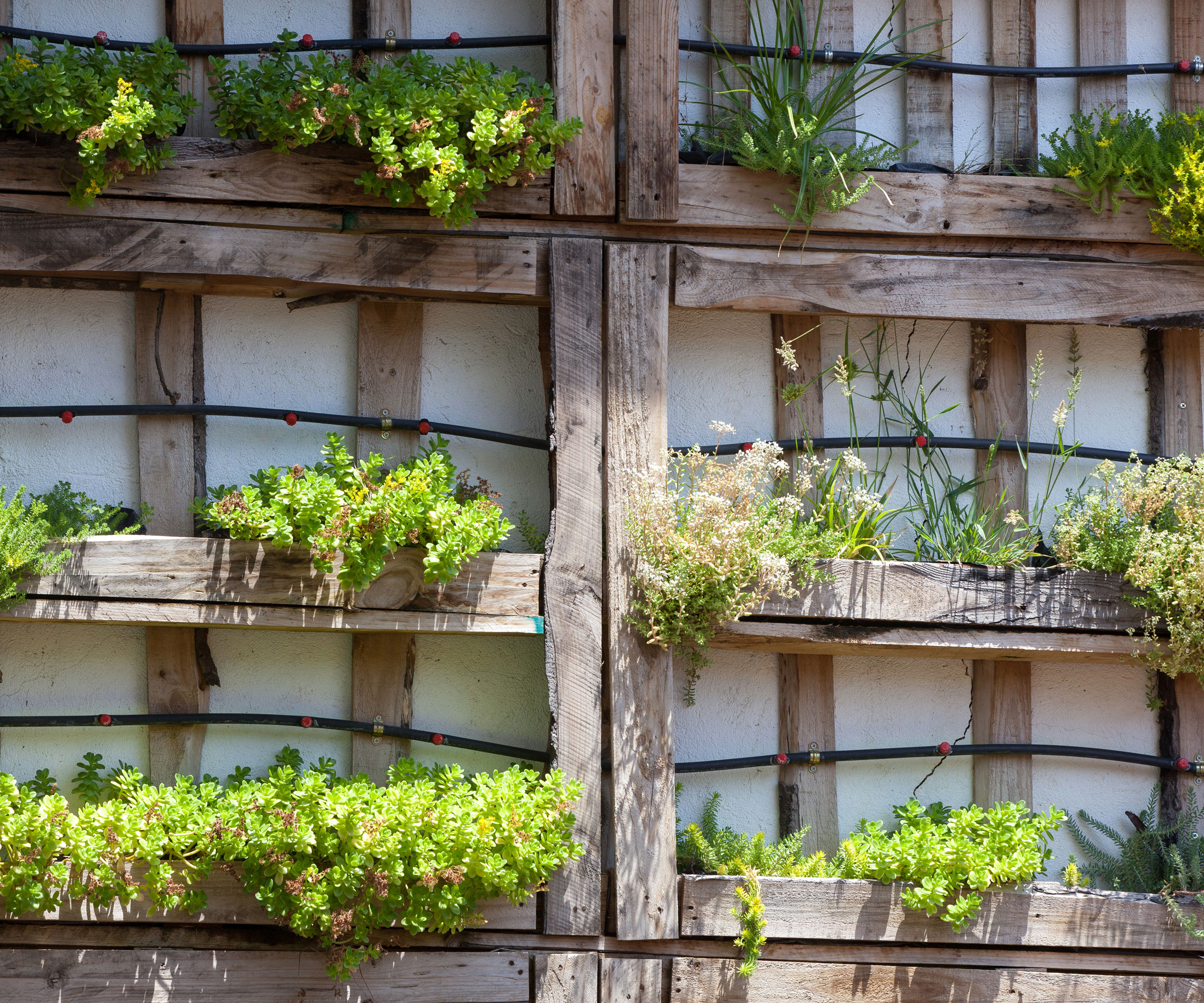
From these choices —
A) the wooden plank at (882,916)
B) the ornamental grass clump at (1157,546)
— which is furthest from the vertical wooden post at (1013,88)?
the wooden plank at (882,916)

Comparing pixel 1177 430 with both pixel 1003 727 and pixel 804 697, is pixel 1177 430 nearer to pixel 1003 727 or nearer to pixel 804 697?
pixel 1003 727

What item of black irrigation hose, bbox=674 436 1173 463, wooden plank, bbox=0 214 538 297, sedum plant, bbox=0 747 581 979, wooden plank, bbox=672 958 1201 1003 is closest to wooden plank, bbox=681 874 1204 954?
wooden plank, bbox=672 958 1201 1003

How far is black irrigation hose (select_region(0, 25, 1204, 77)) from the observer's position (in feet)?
8.95

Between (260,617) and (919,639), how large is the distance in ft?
5.31

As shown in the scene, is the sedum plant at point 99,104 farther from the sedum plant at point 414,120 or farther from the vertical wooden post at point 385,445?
the vertical wooden post at point 385,445

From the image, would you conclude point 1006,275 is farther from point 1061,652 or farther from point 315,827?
point 315,827

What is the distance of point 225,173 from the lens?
8.50ft

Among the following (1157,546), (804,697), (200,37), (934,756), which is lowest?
(934,756)

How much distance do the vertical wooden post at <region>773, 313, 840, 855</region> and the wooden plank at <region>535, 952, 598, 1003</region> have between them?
0.65 meters

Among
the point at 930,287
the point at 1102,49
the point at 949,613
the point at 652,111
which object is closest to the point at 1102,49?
the point at 1102,49

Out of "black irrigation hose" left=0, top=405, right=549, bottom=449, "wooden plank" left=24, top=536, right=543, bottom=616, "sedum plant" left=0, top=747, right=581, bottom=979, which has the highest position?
"black irrigation hose" left=0, top=405, right=549, bottom=449

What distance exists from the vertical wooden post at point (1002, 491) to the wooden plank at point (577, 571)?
1099mm

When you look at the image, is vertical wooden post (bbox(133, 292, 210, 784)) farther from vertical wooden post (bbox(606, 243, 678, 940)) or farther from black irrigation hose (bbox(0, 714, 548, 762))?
vertical wooden post (bbox(606, 243, 678, 940))

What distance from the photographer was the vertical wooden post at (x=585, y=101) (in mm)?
2641
